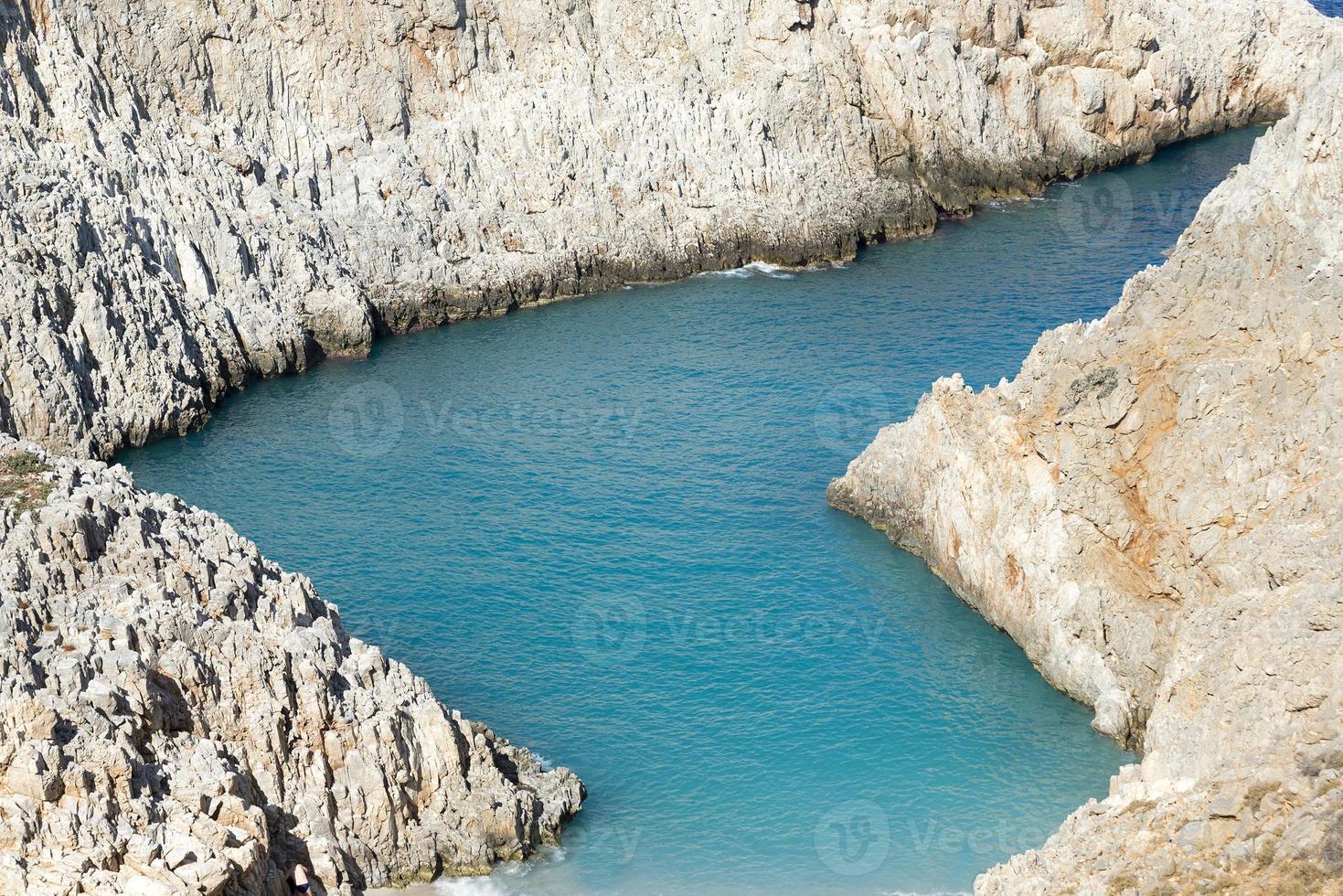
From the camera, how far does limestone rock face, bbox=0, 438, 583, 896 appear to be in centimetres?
3198

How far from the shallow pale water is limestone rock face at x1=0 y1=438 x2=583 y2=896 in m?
2.46

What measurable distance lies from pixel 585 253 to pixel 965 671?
47.6m

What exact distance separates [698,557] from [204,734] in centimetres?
2376

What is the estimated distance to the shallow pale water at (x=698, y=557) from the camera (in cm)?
4297

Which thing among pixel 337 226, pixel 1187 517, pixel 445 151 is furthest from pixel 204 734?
pixel 445 151

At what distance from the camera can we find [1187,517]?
1821 inches

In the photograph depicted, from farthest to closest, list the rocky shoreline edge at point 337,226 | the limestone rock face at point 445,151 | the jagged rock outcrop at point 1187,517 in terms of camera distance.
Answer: the limestone rock face at point 445,151 → the rocky shoreline edge at point 337,226 → the jagged rock outcrop at point 1187,517

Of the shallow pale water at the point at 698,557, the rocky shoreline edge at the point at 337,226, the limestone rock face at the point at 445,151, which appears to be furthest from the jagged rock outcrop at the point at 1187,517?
the limestone rock face at the point at 445,151

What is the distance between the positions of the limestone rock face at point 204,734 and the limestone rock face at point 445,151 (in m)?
29.8

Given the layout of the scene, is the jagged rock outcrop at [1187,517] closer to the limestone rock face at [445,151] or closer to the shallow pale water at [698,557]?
the shallow pale water at [698,557]

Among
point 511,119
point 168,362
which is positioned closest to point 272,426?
point 168,362

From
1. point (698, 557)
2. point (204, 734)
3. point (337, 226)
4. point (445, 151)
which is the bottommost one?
point (204, 734)

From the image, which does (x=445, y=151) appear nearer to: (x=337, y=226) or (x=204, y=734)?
(x=337, y=226)

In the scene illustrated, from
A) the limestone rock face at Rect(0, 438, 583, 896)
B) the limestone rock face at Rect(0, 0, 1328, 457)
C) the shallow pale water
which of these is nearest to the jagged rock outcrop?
the shallow pale water
